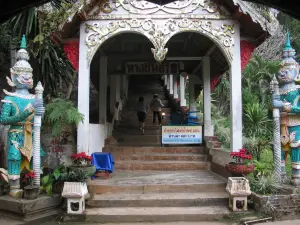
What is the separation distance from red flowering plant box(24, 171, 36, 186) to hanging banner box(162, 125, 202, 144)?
3.85m

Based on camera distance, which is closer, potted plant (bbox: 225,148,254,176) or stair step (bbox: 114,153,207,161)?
potted plant (bbox: 225,148,254,176)

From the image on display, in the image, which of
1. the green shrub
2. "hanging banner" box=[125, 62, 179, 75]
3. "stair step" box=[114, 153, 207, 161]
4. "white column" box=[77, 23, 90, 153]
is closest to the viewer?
the green shrub

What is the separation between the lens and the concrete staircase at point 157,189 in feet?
17.1

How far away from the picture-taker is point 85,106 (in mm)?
6719

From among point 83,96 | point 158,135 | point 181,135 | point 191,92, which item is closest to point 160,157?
point 181,135

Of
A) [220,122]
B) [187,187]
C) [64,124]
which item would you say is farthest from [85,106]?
→ [220,122]

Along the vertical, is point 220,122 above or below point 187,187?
above

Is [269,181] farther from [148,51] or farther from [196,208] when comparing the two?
[148,51]

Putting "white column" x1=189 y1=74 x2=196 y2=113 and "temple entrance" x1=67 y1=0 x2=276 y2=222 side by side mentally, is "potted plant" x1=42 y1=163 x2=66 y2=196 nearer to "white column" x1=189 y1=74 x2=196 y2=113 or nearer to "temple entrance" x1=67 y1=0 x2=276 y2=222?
"temple entrance" x1=67 y1=0 x2=276 y2=222

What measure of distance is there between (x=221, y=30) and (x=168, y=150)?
3.42 meters

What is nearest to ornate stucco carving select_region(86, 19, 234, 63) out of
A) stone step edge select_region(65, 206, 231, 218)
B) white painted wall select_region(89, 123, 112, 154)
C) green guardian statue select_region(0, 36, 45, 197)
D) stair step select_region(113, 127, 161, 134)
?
green guardian statue select_region(0, 36, 45, 197)

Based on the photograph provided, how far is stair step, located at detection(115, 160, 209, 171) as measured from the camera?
25.2 feet

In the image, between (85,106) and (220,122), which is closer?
(85,106)

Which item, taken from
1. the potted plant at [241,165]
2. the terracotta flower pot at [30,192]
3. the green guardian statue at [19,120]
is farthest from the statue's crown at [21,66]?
the potted plant at [241,165]
